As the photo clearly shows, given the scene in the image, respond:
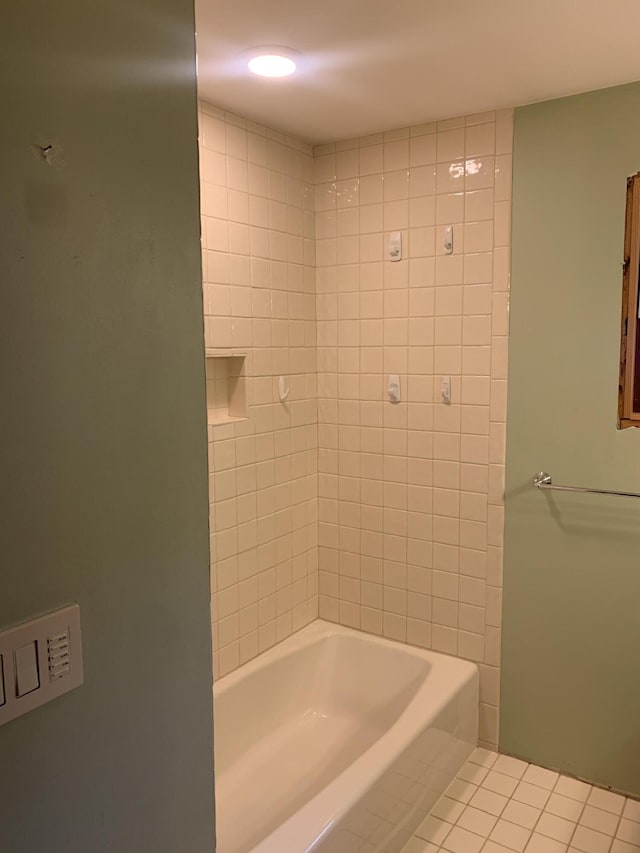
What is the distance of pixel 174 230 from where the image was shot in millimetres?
942

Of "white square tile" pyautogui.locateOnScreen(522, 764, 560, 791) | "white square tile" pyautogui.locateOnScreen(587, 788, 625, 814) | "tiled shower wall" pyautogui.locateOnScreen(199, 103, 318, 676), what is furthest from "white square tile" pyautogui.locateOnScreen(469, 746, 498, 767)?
"tiled shower wall" pyautogui.locateOnScreen(199, 103, 318, 676)

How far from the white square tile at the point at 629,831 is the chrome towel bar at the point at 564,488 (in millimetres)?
1088

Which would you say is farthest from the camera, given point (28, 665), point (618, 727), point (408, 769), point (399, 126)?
point (399, 126)

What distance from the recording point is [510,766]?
2.47 m

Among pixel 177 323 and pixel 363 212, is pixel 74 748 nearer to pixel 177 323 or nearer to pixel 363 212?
pixel 177 323

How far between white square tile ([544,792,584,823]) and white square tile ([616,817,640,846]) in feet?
0.43

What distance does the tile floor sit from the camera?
81.4 inches

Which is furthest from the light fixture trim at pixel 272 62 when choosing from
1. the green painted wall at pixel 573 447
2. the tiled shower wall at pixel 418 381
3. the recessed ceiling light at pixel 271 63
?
the green painted wall at pixel 573 447

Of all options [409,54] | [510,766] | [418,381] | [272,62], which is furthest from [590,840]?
[272,62]

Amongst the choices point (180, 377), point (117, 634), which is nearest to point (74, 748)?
point (117, 634)

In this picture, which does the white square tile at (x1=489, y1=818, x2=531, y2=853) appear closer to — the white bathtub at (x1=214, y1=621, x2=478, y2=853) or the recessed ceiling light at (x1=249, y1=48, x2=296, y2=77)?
the white bathtub at (x1=214, y1=621, x2=478, y2=853)

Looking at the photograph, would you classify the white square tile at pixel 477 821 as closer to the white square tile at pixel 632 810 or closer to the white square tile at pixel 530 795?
the white square tile at pixel 530 795

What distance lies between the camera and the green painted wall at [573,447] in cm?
217

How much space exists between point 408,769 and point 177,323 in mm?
1768
